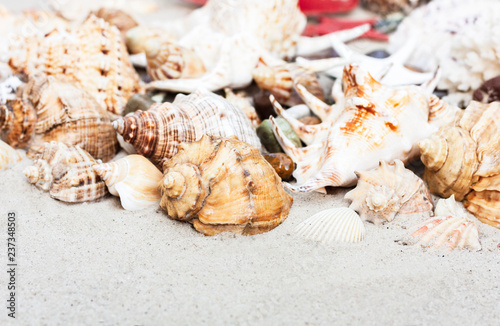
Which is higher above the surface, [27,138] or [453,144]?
[453,144]

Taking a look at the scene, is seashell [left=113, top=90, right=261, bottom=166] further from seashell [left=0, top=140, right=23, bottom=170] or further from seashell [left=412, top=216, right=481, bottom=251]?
seashell [left=412, top=216, right=481, bottom=251]

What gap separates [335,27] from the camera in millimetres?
3670

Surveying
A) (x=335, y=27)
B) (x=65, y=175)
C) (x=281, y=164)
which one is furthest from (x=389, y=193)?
(x=335, y=27)

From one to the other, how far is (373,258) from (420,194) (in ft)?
1.51

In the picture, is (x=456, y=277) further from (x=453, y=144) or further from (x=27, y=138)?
(x=27, y=138)

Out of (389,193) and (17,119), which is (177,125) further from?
(389,193)

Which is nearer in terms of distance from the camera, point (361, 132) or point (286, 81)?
point (361, 132)

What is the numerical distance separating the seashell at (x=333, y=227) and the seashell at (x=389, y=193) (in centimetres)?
8

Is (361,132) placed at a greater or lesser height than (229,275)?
greater

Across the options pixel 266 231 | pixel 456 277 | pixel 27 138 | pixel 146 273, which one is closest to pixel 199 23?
pixel 27 138

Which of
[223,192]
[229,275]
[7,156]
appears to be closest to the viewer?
[229,275]

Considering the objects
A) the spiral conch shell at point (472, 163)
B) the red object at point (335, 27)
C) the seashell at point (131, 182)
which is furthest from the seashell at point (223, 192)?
the red object at point (335, 27)

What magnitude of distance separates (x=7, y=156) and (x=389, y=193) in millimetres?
1927

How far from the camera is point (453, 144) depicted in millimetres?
1938
